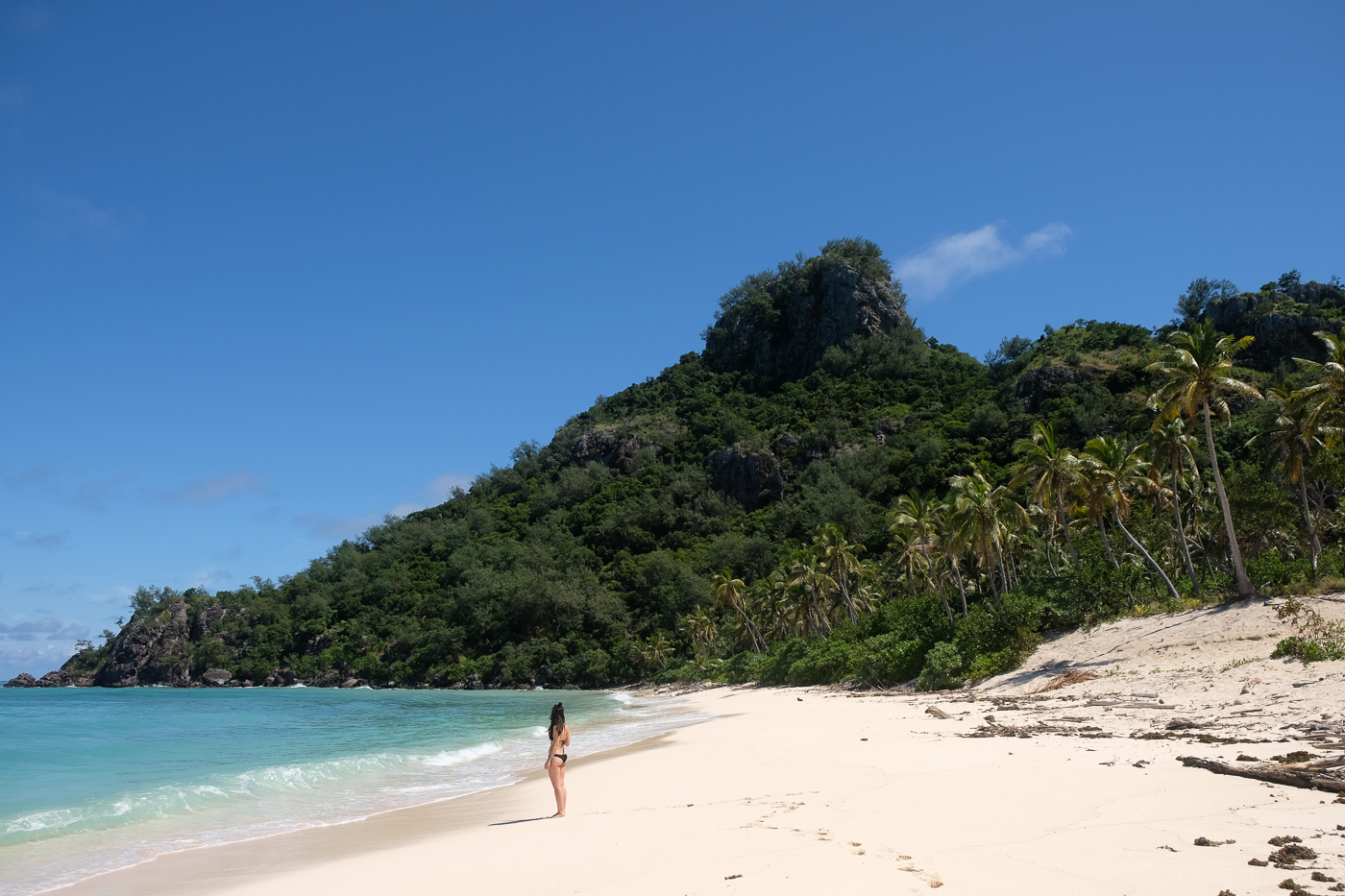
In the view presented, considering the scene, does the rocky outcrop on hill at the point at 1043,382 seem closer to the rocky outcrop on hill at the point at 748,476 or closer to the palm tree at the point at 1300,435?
the rocky outcrop on hill at the point at 748,476

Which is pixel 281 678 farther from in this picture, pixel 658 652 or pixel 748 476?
pixel 748 476

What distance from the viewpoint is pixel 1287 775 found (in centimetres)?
735

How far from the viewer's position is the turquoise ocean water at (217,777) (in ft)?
35.8

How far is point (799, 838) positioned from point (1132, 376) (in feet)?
295

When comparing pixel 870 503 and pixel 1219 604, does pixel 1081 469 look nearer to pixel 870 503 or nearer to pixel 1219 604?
pixel 1219 604

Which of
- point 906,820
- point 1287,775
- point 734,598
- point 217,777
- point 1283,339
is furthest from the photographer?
point 1283,339

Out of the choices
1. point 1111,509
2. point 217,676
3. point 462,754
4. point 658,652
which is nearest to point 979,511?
point 1111,509

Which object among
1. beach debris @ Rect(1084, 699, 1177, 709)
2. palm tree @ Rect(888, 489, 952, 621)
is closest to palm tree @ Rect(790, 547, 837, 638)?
palm tree @ Rect(888, 489, 952, 621)

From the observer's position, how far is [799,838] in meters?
7.30

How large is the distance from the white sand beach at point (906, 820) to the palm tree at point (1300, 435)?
13270 mm

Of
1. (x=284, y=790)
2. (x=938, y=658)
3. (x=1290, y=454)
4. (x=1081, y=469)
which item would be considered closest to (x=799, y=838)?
(x=284, y=790)

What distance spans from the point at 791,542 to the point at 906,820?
71.5 m

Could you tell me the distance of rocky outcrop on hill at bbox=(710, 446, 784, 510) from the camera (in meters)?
106

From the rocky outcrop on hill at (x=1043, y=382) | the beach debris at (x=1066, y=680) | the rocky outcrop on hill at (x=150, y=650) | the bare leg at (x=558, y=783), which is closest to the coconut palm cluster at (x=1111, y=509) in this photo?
the beach debris at (x=1066, y=680)
